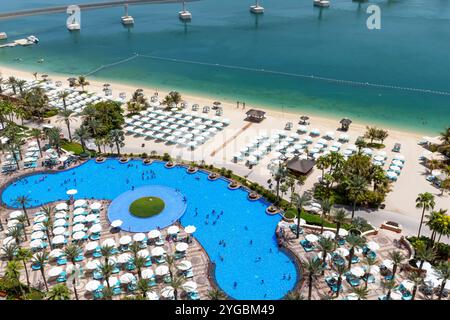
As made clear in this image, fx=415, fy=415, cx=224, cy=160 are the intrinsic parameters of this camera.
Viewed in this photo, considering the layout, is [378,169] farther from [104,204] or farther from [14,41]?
[14,41]

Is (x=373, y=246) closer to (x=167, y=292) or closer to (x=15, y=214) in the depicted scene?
(x=167, y=292)

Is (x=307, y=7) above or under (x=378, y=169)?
above

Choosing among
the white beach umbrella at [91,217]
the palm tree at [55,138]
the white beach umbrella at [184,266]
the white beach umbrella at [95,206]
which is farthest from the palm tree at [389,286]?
the palm tree at [55,138]

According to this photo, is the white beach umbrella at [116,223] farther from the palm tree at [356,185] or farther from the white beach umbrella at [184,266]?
the palm tree at [356,185]

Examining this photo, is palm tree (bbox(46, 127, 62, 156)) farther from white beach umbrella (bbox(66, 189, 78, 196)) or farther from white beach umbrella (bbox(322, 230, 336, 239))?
white beach umbrella (bbox(322, 230, 336, 239))

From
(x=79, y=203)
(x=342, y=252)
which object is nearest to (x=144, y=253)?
(x=79, y=203)

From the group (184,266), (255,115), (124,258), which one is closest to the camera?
(184,266)

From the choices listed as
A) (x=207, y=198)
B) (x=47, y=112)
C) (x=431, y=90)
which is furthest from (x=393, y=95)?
(x=47, y=112)
